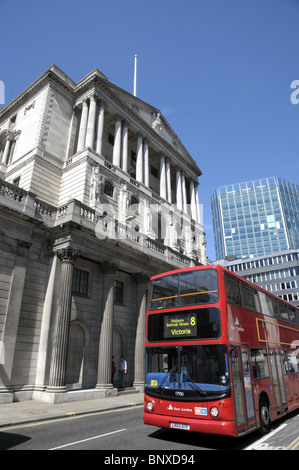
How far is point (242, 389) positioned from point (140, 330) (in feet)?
47.6

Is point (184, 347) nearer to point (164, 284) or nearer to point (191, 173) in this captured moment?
point (164, 284)

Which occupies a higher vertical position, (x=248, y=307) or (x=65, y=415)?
(x=248, y=307)

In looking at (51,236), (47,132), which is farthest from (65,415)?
(47,132)

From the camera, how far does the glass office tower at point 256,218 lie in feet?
479

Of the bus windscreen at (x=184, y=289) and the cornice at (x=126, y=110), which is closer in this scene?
the bus windscreen at (x=184, y=289)

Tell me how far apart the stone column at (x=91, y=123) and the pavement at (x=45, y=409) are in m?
19.7

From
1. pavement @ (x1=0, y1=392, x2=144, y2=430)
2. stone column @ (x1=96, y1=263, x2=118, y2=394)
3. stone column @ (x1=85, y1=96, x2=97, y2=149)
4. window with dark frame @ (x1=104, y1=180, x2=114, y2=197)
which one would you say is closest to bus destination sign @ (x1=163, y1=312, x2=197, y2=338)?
pavement @ (x1=0, y1=392, x2=144, y2=430)

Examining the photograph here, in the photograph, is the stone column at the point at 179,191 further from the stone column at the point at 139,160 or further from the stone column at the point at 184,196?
the stone column at the point at 139,160

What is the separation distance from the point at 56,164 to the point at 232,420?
78.7 feet

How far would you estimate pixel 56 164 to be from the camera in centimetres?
2630

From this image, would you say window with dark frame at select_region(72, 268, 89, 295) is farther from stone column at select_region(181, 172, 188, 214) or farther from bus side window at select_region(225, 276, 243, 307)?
stone column at select_region(181, 172, 188, 214)

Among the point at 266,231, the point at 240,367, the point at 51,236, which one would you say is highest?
the point at 266,231

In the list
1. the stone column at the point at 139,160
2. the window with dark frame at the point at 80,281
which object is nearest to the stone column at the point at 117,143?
the stone column at the point at 139,160

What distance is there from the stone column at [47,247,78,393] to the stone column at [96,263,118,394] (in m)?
2.83
